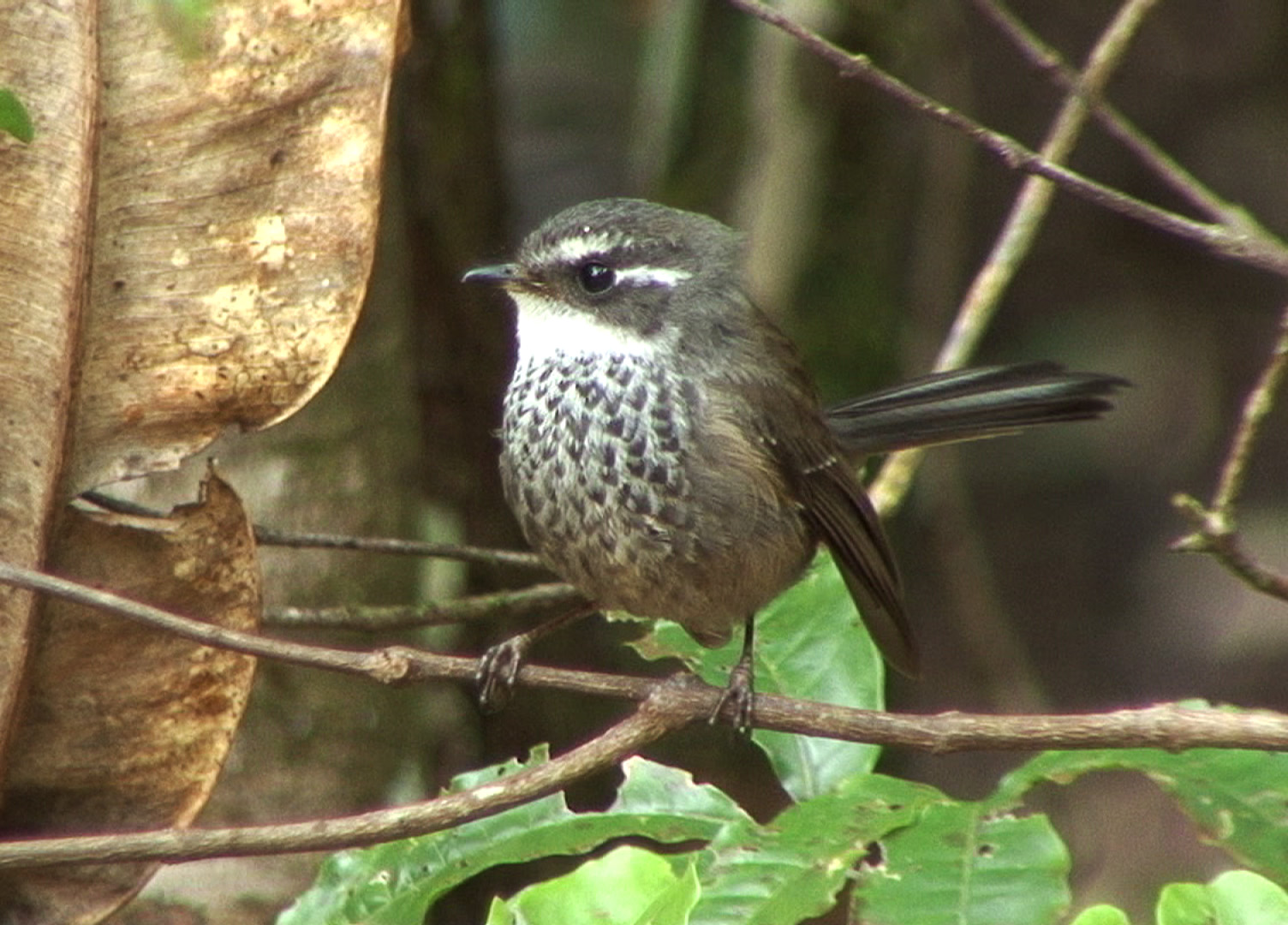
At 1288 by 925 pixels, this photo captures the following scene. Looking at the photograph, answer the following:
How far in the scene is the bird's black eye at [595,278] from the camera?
3.83 meters

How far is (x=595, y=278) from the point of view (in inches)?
151

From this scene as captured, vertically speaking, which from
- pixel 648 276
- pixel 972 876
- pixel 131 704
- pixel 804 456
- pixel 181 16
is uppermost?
pixel 181 16

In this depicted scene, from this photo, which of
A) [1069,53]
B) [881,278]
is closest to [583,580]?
[881,278]

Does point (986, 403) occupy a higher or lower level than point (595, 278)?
lower

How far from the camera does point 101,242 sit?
105 inches

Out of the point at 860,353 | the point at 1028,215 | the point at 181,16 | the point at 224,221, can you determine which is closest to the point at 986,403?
the point at 1028,215

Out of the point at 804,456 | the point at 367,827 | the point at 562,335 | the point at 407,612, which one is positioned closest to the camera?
the point at 367,827

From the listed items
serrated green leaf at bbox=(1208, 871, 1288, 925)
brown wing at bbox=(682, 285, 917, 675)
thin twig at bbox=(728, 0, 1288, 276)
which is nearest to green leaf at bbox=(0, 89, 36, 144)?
thin twig at bbox=(728, 0, 1288, 276)

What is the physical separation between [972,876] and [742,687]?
0.90m

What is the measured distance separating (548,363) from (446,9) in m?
1.19

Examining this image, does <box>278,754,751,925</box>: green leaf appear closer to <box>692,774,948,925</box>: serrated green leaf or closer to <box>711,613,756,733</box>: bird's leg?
<box>692,774,948,925</box>: serrated green leaf

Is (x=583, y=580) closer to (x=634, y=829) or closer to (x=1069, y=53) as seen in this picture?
(x=634, y=829)

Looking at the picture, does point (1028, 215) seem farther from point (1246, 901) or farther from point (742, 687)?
point (1246, 901)

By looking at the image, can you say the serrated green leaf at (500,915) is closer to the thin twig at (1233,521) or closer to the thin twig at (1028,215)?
the thin twig at (1233,521)
